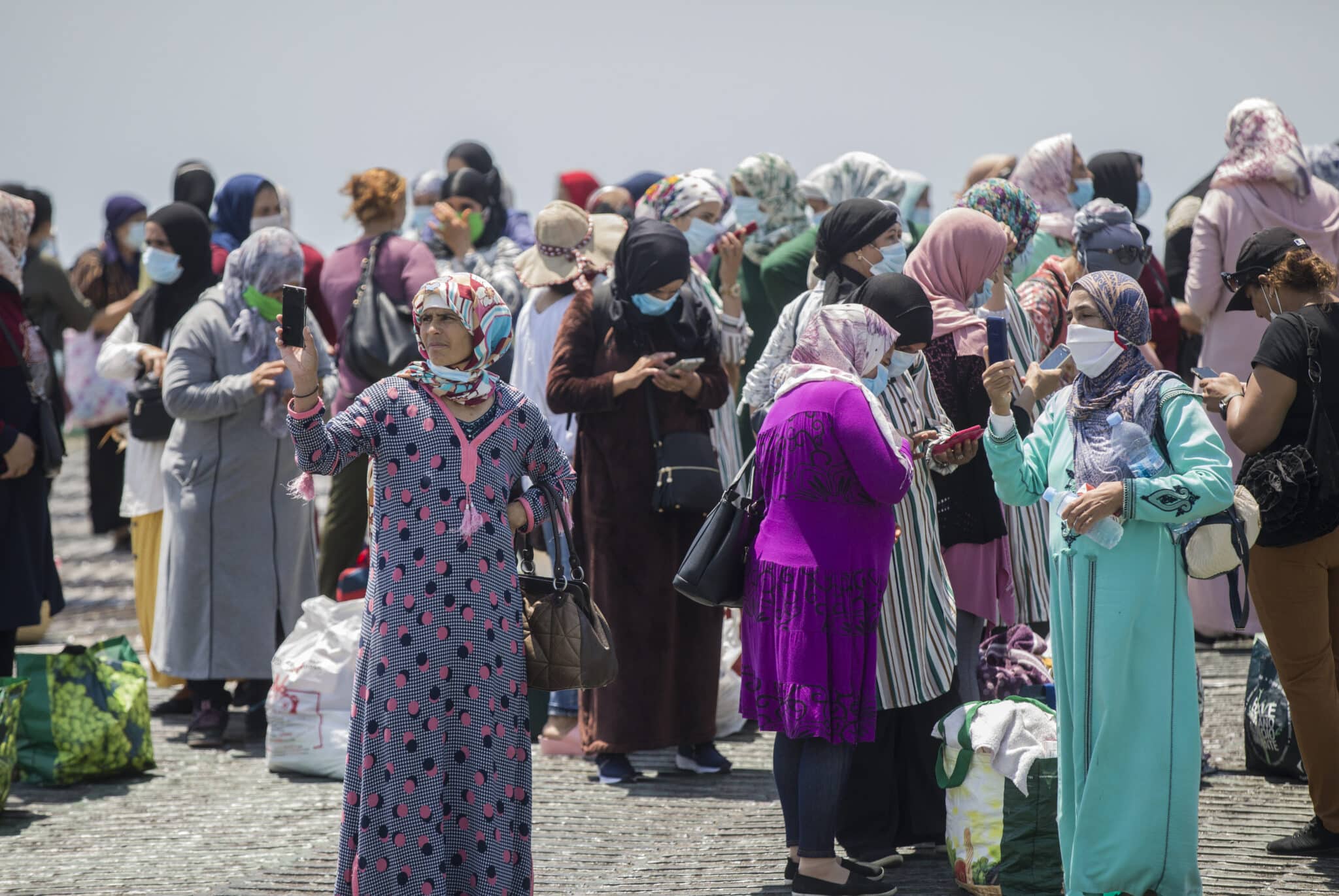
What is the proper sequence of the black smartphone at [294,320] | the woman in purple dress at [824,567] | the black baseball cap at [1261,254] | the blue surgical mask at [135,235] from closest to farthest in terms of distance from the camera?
the black smartphone at [294,320]
the woman in purple dress at [824,567]
the black baseball cap at [1261,254]
the blue surgical mask at [135,235]

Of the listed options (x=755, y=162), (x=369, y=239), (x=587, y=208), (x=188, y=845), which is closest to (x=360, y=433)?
(x=188, y=845)

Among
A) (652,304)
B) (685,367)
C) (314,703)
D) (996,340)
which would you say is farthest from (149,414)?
(996,340)

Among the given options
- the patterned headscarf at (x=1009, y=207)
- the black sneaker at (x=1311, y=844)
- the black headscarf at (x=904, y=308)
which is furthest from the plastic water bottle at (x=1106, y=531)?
the patterned headscarf at (x=1009, y=207)

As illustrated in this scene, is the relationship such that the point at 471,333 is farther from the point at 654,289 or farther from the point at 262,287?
the point at 262,287

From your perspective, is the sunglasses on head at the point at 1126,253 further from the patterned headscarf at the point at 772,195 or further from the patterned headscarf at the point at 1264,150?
the patterned headscarf at the point at 772,195

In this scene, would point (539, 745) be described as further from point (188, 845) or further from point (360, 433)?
point (360, 433)

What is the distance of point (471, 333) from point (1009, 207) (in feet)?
8.85

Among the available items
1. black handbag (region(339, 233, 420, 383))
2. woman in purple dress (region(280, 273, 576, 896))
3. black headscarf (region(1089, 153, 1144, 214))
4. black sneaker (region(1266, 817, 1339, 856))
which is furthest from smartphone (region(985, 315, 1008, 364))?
black headscarf (region(1089, 153, 1144, 214))

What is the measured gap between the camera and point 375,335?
25.5 ft

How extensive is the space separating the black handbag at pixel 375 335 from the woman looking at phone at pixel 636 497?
1544 mm

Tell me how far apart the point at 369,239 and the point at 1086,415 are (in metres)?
4.82

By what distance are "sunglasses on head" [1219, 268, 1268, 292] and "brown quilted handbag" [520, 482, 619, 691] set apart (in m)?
2.49

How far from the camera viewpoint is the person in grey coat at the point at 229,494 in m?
7.02

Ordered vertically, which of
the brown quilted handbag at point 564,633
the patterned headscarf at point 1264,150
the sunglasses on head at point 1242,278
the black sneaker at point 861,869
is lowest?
the black sneaker at point 861,869
